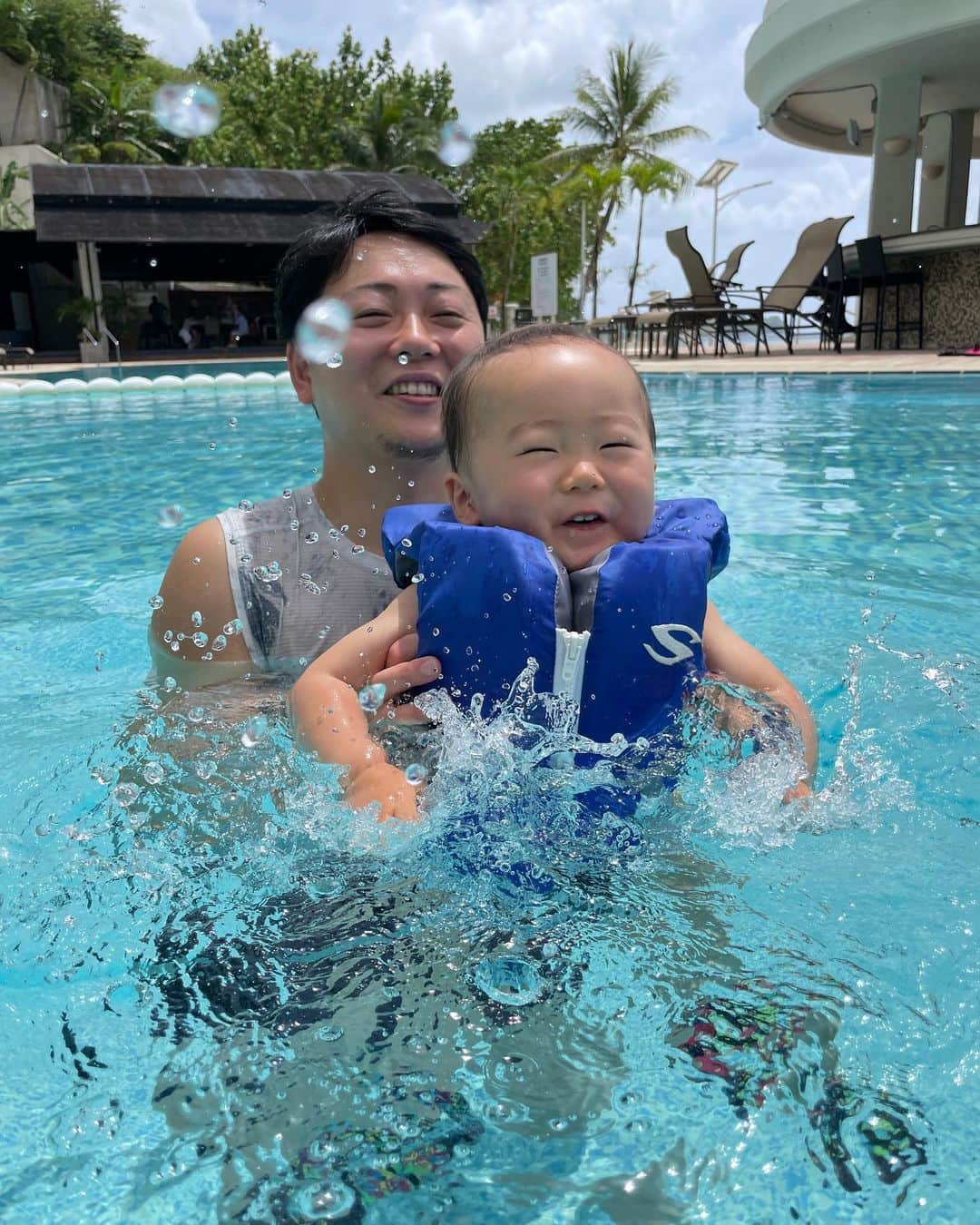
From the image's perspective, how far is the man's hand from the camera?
200 cm

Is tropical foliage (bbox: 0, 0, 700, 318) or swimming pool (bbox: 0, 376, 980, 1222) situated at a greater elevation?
tropical foliage (bbox: 0, 0, 700, 318)

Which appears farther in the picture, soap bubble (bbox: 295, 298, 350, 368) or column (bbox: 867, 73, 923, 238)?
column (bbox: 867, 73, 923, 238)

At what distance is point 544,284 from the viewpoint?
1989cm

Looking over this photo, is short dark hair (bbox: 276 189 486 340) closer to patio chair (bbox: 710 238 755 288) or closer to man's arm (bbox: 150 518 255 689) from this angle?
man's arm (bbox: 150 518 255 689)

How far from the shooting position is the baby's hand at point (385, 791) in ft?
5.84

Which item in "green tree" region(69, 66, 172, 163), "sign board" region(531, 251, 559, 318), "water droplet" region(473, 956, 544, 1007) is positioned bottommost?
"water droplet" region(473, 956, 544, 1007)

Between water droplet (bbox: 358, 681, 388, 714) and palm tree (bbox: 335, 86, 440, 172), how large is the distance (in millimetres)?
34747

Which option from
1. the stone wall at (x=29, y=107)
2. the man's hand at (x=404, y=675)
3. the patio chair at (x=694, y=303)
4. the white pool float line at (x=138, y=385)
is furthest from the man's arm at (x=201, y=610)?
the stone wall at (x=29, y=107)

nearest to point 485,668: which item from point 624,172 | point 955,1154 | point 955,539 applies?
point 955,1154

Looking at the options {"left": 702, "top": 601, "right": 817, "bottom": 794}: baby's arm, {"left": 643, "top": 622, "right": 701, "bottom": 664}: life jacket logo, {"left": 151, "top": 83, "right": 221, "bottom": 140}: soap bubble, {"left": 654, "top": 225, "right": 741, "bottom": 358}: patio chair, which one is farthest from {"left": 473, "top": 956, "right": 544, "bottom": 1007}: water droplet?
{"left": 654, "top": 225, "right": 741, "bottom": 358}: patio chair

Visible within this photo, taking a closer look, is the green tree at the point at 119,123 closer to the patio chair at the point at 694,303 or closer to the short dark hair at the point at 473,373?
the patio chair at the point at 694,303

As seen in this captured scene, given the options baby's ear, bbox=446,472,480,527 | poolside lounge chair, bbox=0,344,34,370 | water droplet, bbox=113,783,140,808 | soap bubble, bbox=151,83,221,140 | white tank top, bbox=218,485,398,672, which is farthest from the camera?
poolside lounge chair, bbox=0,344,34,370

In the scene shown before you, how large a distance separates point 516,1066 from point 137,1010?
2.10ft

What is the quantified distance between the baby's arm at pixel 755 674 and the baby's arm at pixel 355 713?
635 millimetres
